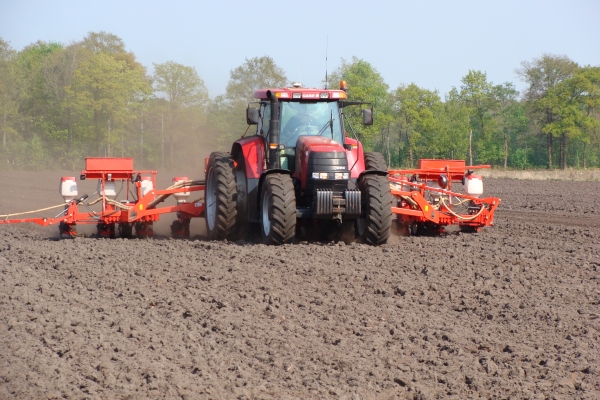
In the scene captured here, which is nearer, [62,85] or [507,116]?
[62,85]

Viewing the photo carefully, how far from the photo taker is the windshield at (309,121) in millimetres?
10141

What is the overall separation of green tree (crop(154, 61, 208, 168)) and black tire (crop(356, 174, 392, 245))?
89.8ft

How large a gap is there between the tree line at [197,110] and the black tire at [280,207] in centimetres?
2278

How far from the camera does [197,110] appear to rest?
118 feet

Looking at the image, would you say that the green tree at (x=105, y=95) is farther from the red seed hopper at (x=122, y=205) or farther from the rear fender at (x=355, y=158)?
the rear fender at (x=355, y=158)

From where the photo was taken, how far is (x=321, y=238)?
10.5 m

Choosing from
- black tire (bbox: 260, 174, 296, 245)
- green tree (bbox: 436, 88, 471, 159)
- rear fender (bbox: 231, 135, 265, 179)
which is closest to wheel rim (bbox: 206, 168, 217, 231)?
rear fender (bbox: 231, 135, 265, 179)

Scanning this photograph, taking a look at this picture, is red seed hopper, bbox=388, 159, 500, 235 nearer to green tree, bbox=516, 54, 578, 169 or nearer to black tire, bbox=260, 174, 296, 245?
black tire, bbox=260, 174, 296, 245

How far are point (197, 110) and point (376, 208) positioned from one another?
27.6 metres

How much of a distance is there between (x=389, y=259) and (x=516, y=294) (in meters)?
1.94

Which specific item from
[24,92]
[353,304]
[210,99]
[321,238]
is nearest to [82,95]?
[24,92]

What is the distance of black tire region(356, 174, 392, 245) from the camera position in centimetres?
934

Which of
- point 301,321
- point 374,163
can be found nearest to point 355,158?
point 374,163

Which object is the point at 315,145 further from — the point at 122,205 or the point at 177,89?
the point at 177,89
